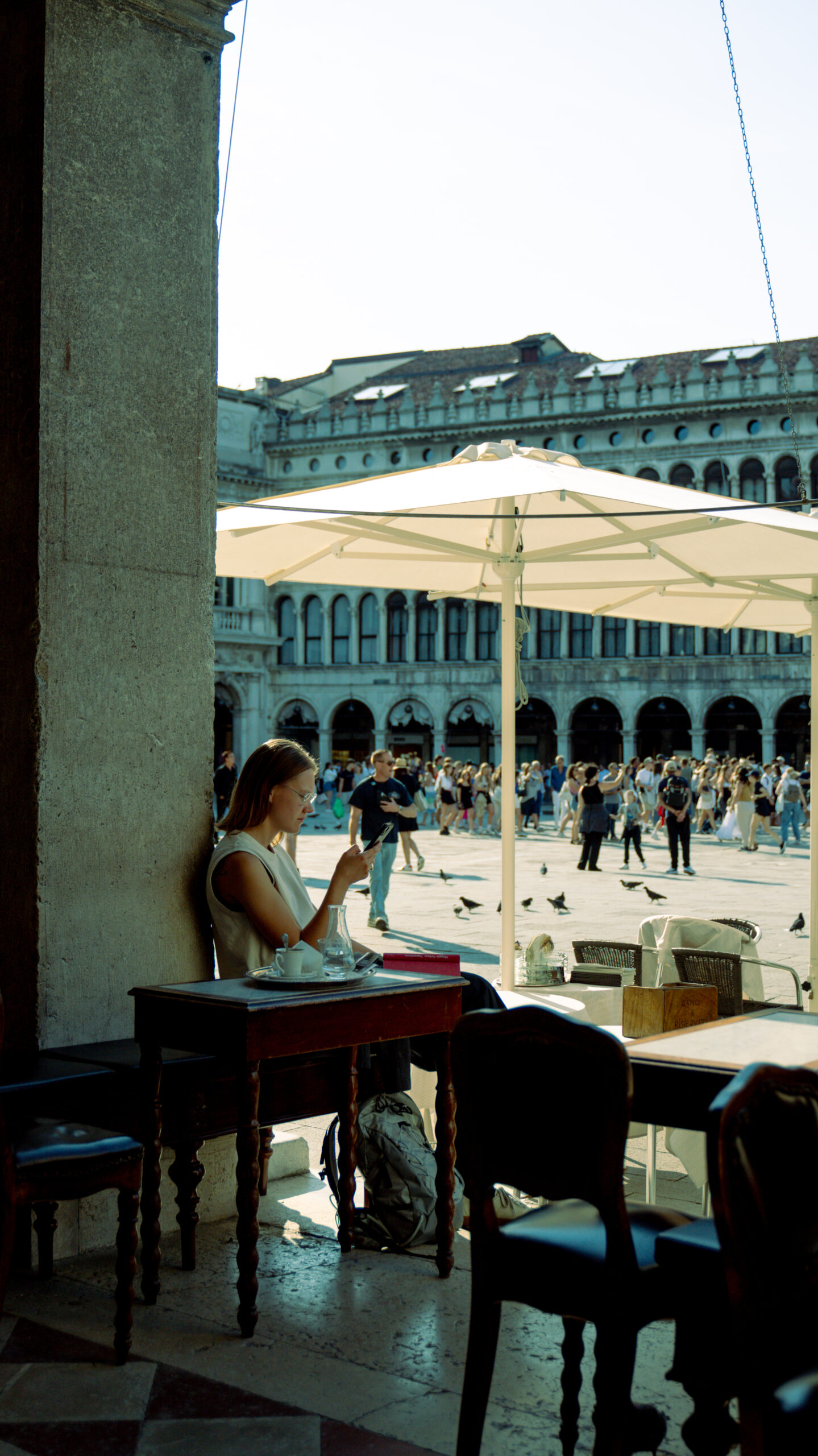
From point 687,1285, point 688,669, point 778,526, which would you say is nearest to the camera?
point 687,1285

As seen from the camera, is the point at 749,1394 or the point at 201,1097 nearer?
the point at 749,1394

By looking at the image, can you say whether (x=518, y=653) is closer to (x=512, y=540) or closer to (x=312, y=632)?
(x=512, y=540)

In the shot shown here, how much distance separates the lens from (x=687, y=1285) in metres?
2.53

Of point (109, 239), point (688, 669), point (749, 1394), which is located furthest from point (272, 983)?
point (688, 669)

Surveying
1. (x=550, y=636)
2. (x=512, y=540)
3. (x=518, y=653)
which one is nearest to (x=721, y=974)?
(x=518, y=653)

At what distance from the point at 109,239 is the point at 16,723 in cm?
149

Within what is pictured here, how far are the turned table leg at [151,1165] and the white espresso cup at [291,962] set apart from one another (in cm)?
37

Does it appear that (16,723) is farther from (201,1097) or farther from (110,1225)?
(110,1225)

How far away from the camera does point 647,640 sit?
49.4 m

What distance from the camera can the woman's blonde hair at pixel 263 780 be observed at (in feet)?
13.7

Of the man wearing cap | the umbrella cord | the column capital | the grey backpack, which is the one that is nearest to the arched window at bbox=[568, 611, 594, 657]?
the man wearing cap

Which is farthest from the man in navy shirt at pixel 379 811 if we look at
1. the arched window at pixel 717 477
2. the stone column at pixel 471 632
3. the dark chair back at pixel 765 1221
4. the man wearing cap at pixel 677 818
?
the stone column at pixel 471 632

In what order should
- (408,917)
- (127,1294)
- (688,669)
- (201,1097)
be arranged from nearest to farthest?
(127,1294) → (201,1097) → (408,917) → (688,669)

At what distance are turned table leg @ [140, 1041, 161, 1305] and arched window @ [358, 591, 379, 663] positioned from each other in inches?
2006
